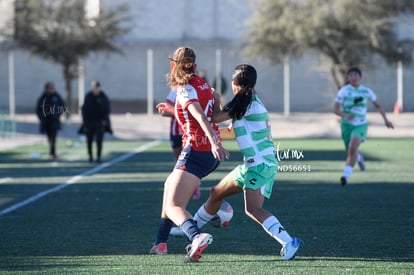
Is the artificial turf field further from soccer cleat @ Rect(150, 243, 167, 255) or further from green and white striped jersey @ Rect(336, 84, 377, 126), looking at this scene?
green and white striped jersey @ Rect(336, 84, 377, 126)

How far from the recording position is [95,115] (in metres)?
25.1

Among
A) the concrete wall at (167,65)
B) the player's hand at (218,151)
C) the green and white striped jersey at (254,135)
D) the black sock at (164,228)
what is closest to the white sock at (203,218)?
the black sock at (164,228)

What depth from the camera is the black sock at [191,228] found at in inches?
357

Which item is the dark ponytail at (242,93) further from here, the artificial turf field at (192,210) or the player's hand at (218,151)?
the artificial turf field at (192,210)

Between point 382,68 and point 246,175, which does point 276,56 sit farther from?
point 246,175

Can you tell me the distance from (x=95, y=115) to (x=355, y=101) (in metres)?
9.24

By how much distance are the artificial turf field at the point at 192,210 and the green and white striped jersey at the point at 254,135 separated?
96 centimetres

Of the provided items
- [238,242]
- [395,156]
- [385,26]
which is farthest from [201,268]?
[385,26]

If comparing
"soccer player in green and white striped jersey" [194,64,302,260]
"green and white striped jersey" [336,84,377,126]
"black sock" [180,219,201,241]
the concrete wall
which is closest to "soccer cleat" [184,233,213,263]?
"black sock" [180,219,201,241]

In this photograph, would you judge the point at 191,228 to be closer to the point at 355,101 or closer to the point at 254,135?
the point at 254,135

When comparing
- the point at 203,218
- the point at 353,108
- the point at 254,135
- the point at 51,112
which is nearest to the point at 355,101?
the point at 353,108

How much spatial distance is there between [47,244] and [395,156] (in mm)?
17361

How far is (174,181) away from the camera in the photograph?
9.27 metres

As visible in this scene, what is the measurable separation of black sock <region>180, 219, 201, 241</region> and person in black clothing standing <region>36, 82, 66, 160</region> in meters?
17.3
